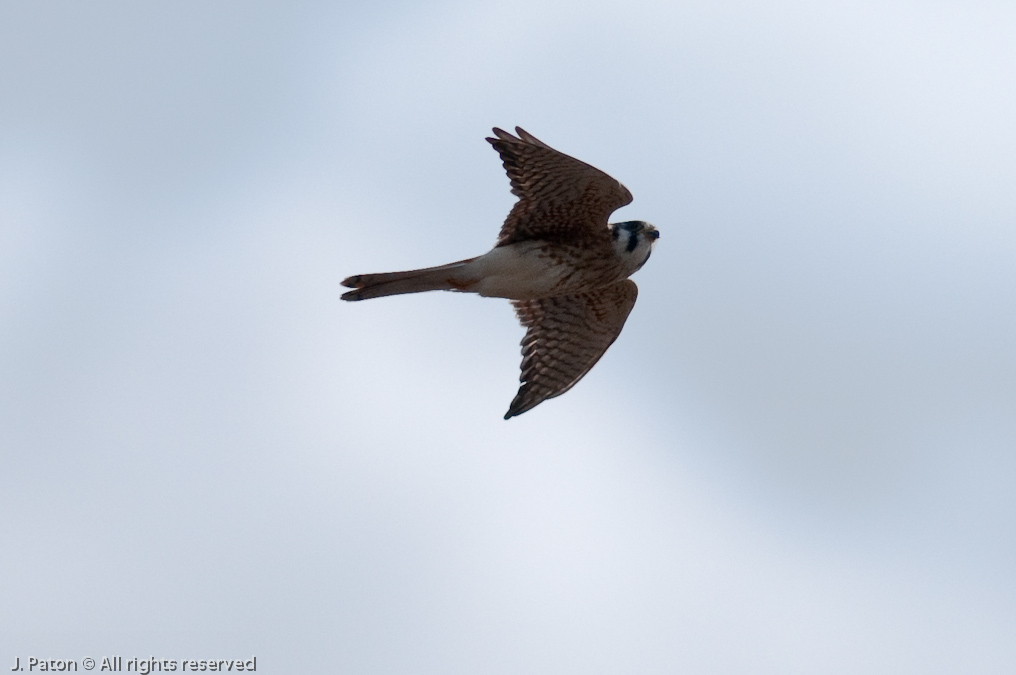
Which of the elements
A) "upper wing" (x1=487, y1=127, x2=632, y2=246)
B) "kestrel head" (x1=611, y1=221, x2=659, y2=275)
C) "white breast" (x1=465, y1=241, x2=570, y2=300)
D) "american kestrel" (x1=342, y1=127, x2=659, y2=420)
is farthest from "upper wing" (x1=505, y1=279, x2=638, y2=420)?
"upper wing" (x1=487, y1=127, x2=632, y2=246)

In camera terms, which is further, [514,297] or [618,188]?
[514,297]

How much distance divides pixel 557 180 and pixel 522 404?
2099 millimetres

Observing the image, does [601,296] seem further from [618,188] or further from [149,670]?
[149,670]

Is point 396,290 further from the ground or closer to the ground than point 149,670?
further from the ground

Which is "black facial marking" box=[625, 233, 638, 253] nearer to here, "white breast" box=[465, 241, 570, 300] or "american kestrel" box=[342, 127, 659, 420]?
"american kestrel" box=[342, 127, 659, 420]

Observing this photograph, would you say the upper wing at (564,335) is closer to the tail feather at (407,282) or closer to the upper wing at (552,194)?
the upper wing at (552,194)

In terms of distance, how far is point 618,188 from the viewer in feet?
34.2

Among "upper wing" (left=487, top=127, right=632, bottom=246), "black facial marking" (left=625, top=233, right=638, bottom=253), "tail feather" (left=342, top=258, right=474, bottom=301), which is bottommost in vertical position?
"tail feather" (left=342, top=258, right=474, bottom=301)

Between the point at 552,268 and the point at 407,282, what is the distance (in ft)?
3.88

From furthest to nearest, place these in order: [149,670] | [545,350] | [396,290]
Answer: [545,350] → [149,670] → [396,290]

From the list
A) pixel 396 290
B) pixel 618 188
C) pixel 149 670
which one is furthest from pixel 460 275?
pixel 149 670

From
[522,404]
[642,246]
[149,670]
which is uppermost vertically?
[642,246]

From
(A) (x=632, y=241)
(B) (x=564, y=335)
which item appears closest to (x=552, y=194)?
(A) (x=632, y=241)

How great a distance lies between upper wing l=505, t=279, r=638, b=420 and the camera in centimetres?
1173
